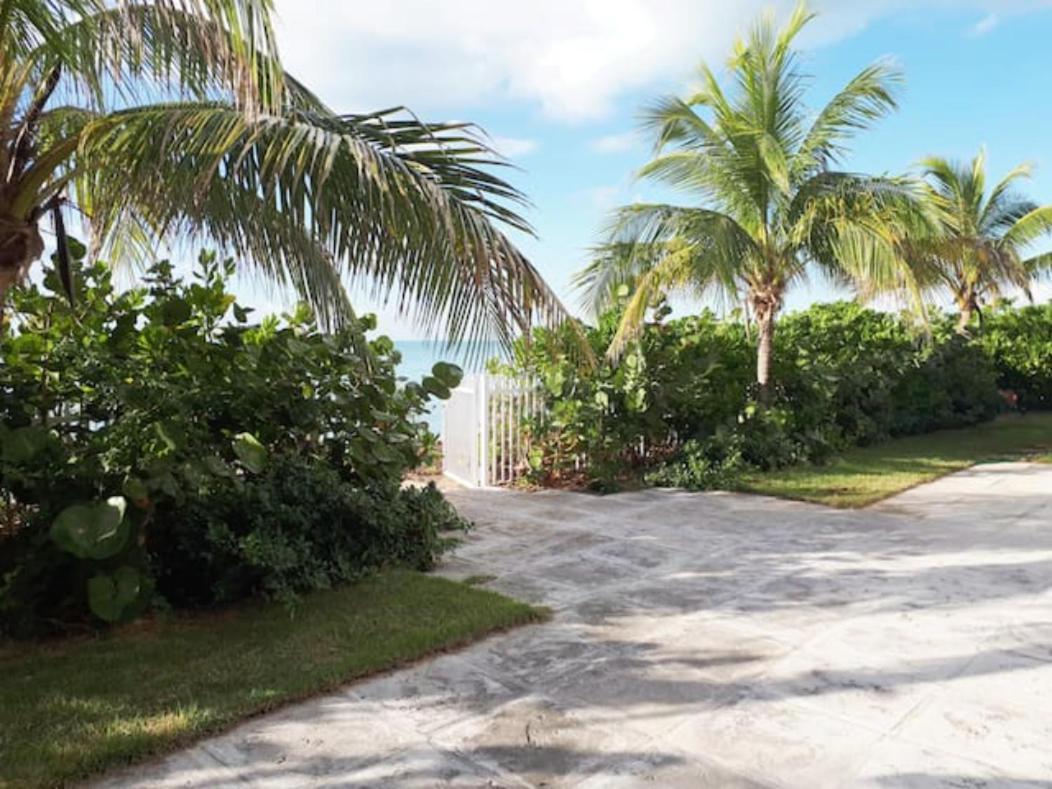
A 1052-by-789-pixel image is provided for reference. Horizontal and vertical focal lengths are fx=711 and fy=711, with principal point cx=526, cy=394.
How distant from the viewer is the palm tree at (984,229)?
11305 mm

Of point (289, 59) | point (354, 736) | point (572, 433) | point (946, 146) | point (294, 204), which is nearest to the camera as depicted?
point (354, 736)

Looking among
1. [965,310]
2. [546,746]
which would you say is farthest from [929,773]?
[965,310]

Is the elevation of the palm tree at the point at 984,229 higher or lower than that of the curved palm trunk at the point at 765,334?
higher

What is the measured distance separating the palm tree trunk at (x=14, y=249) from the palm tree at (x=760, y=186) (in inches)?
229

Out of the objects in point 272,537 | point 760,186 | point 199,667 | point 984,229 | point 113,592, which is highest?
point 984,229

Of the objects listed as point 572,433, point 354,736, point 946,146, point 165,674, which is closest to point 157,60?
point 165,674

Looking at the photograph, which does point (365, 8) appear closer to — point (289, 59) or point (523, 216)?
point (289, 59)

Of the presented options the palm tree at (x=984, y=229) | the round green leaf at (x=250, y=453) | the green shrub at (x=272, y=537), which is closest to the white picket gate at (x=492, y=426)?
the green shrub at (x=272, y=537)

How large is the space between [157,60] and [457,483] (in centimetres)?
594

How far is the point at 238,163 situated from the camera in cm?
315

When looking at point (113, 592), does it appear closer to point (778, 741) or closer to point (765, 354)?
point (778, 741)

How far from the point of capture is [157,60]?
2.96 metres

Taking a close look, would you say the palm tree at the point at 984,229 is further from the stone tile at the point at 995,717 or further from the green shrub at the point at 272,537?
the green shrub at the point at 272,537

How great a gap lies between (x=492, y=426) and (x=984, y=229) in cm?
1391
